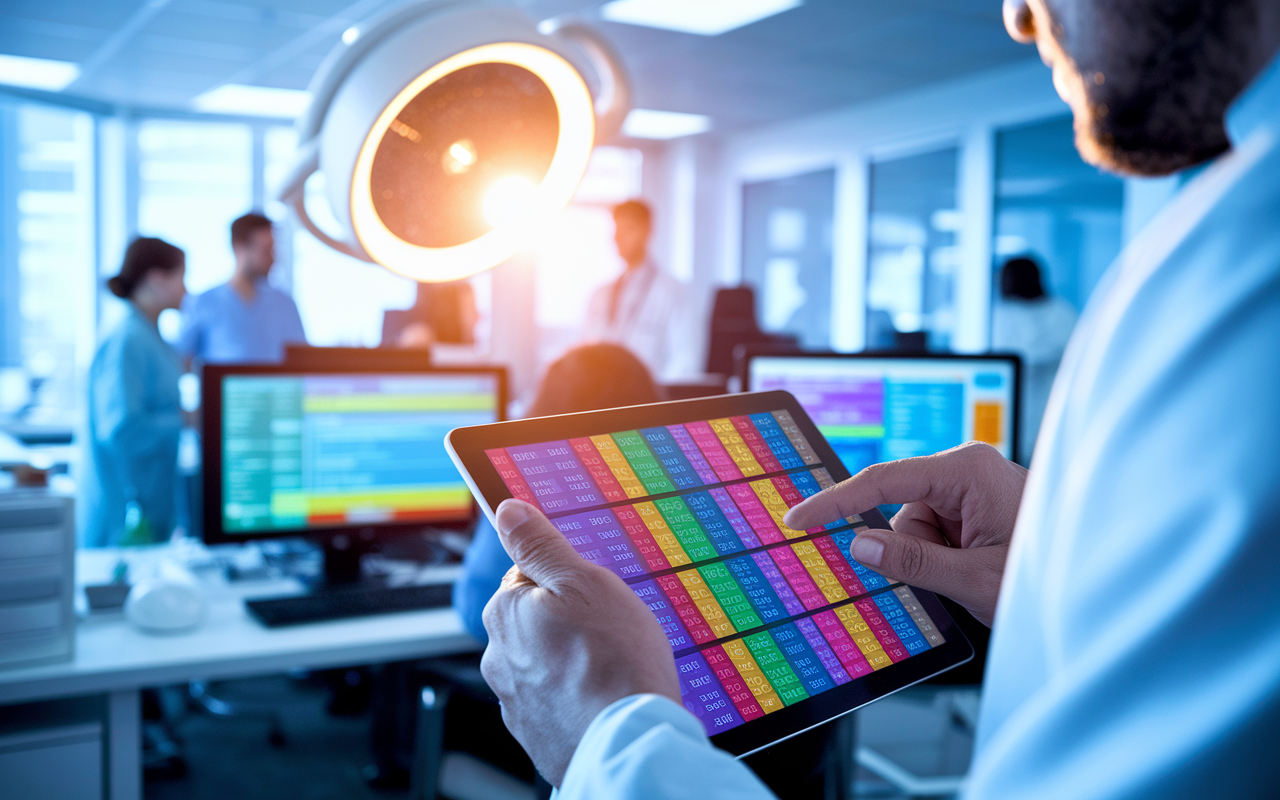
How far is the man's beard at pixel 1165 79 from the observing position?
41 centimetres

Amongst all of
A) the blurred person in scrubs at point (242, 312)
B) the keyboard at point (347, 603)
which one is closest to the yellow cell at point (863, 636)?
the keyboard at point (347, 603)

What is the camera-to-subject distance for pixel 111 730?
136 cm

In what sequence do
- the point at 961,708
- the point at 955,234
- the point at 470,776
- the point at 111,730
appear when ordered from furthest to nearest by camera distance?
the point at 955,234 < the point at 961,708 < the point at 470,776 < the point at 111,730

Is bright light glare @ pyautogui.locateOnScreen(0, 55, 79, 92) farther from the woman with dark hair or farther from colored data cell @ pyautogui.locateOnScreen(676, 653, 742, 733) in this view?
colored data cell @ pyautogui.locateOnScreen(676, 653, 742, 733)

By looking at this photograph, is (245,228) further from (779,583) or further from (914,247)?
(914,247)

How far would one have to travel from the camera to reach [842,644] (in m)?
0.67

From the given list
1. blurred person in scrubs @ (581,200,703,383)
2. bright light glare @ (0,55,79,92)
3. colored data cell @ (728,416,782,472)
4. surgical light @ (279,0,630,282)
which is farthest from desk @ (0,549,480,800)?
bright light glare @ (0,55,79,92)

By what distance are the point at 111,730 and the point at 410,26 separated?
1.18 m

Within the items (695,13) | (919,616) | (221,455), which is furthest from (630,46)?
(919,616)

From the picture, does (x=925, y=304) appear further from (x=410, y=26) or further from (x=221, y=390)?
(x=410, y=26)

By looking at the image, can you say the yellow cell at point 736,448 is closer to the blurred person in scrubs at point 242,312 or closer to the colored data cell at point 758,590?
the colored data cell at point 758,590

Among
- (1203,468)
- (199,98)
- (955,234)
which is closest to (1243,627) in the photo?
(1203,468)

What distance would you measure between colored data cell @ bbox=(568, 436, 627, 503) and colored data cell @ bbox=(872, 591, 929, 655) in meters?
0.23

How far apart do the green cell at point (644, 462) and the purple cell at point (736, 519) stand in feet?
0.13
